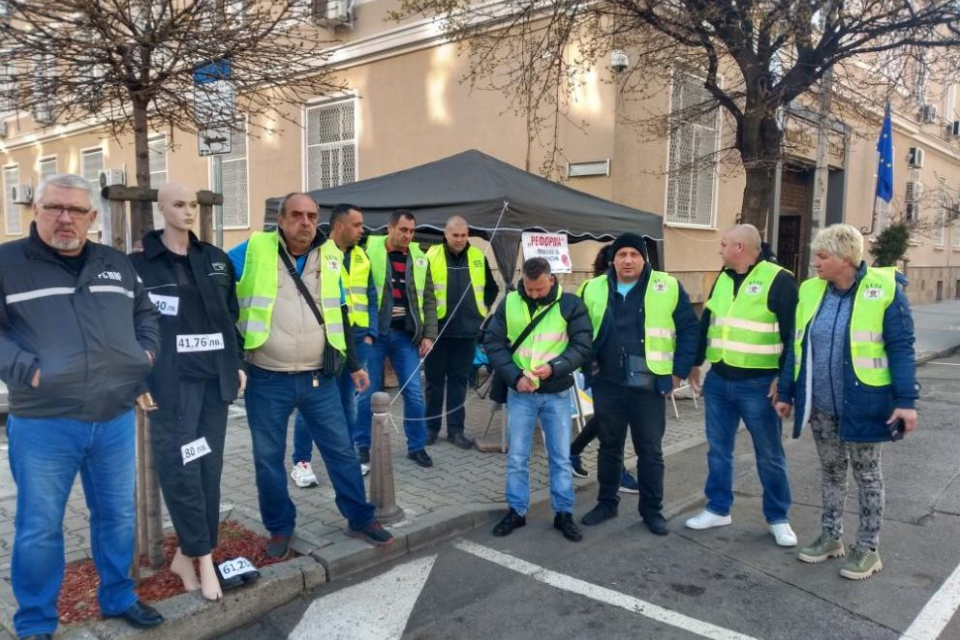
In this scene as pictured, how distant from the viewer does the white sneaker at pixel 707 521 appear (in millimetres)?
4684

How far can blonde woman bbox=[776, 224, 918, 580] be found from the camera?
372 cm

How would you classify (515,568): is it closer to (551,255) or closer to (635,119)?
(551,255)

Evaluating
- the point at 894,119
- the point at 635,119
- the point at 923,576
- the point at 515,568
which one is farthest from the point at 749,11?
the point at 894,119

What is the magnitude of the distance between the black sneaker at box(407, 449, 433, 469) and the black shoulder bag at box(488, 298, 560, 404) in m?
1.31

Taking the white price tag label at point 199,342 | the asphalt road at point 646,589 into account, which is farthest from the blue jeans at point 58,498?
the asphalt road at point 646,589

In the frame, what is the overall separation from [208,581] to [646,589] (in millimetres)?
2259

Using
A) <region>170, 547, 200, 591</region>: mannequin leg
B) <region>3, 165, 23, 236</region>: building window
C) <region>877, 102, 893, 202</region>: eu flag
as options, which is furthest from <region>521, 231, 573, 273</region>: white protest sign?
<region>3, 165, 23, 236</region>: building window

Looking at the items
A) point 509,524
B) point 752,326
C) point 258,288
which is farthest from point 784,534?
point 258,288

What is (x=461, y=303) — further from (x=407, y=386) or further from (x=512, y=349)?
(x=512, y=349)

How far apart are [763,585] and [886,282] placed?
175 centimetres

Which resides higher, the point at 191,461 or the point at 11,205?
the point at 11,205

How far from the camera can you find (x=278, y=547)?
398cm

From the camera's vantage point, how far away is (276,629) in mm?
3469

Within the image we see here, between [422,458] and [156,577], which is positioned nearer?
[156,577]
